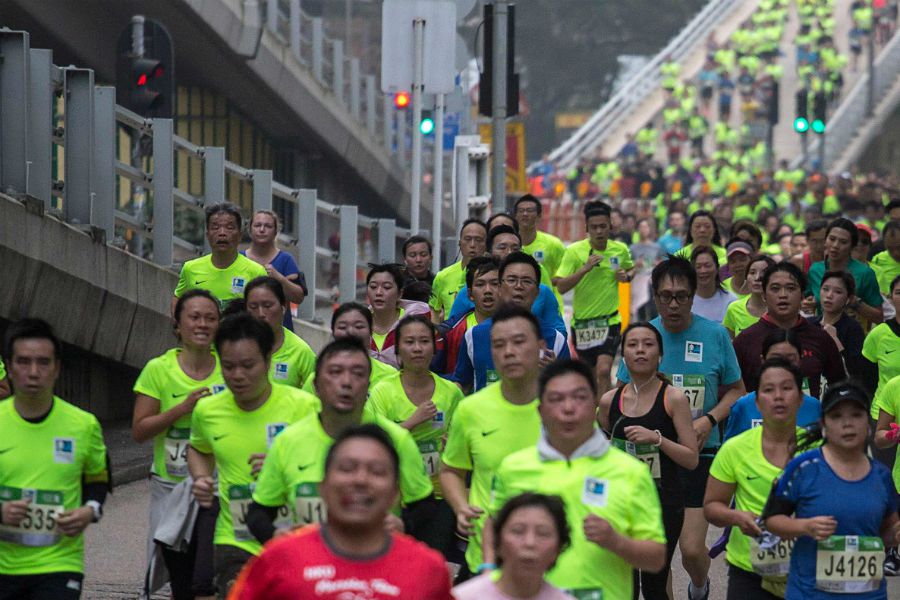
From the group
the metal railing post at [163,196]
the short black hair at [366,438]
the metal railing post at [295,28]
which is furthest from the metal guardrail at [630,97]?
the short black hair at [366,438]

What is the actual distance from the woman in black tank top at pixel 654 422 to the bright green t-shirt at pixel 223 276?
3300mm

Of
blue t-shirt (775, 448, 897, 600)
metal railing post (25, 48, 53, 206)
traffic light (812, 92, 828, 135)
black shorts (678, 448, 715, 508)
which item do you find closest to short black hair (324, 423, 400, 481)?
blue t-shirt (775, 448, 897, 600)

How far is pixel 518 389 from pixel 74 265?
8.08m

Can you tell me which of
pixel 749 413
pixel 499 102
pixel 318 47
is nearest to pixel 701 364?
pixel 749 413

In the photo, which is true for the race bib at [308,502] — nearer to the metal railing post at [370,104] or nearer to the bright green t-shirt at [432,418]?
the bright green t-shirt at [432,418]

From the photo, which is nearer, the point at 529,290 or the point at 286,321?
the point at 529,290

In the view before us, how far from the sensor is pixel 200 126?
3152 cm

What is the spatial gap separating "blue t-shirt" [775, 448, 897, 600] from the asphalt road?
340 cm

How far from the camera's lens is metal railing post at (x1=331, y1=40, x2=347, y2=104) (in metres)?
29.6

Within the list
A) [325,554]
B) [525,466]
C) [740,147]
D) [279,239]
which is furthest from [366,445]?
[740,147]

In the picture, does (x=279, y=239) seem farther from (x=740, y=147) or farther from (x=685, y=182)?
(x=740, y=147)

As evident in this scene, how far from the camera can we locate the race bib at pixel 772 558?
322 inches

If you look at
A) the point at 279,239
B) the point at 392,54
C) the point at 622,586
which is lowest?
the point at 622,586

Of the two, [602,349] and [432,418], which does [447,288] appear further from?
[432,418]
